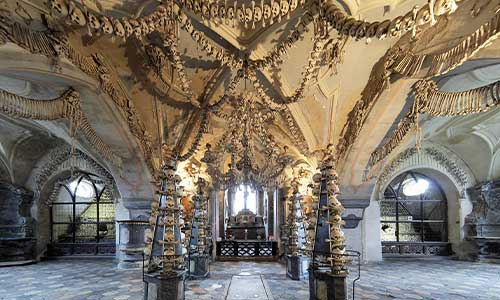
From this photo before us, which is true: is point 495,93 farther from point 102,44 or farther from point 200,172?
point 200,172

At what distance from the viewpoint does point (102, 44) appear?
5.97 meters

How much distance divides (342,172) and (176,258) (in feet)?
16.2

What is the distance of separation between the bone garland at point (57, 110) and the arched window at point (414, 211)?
8382 millimetres

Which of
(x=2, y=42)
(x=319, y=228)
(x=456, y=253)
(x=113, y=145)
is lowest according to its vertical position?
(x=456, y=253)

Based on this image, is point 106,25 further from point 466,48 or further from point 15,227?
point 15,227

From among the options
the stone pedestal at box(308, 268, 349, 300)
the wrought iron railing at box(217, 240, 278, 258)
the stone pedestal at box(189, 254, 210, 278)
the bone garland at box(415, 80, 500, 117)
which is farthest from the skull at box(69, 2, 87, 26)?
the wrought iron railing at box(217, 240, 278, 258)

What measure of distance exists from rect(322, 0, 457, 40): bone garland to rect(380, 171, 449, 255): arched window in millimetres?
9162

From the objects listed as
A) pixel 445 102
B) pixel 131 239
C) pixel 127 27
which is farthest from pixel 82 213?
pixel 445 102

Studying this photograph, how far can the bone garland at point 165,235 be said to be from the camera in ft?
15.8

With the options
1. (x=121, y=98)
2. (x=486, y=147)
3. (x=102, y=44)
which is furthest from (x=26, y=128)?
(x=486, y=147)

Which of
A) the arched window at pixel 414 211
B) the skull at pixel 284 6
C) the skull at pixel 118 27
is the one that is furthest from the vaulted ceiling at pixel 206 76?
the arched window at pixel 414 211

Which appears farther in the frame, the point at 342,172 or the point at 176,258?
the point at 342,172

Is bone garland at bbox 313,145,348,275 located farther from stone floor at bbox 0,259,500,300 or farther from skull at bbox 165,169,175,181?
skull at bbox 165,169,175,181

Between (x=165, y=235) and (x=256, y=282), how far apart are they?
9.25 feet
